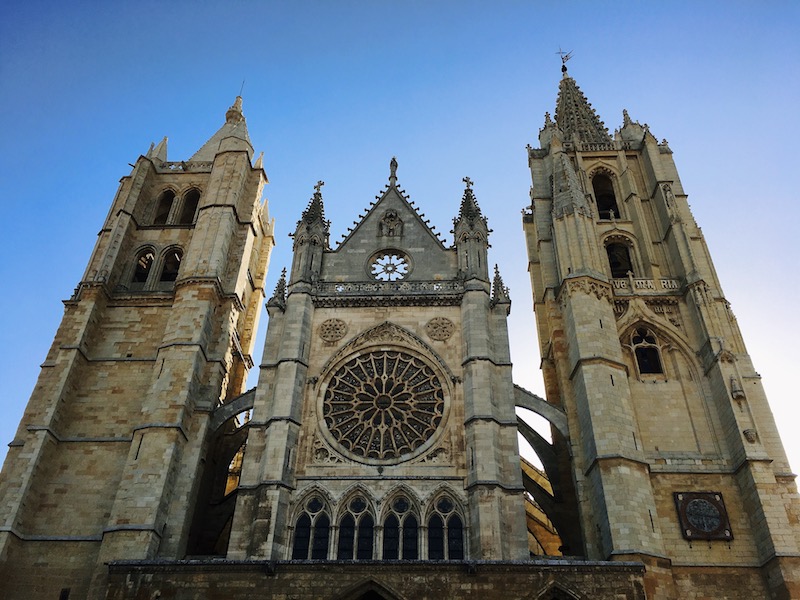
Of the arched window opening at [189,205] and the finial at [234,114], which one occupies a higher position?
the finial at [234,114]

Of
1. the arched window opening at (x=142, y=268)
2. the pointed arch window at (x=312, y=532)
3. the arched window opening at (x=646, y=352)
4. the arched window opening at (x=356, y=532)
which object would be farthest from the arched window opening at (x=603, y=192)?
the arched window opening at (x=142, y=268)

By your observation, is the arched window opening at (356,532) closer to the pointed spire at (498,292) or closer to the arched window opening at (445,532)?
the arched window opening at (445,532)

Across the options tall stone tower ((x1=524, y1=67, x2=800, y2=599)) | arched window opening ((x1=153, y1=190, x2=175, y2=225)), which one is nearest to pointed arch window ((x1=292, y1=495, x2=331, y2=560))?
tall stone tower ((x1=524, y1=67, x2=800, y2=599))

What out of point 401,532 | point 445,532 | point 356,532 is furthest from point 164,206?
point 445,532

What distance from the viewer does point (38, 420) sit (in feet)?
64.7

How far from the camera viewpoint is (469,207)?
78.1 feet

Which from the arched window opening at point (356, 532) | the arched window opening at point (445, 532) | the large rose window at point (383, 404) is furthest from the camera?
the large rose window at point (383, 404)

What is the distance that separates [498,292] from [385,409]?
5197 mm

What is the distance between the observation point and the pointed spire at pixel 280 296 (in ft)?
70.7

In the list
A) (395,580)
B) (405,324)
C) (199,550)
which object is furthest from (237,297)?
(395,580)

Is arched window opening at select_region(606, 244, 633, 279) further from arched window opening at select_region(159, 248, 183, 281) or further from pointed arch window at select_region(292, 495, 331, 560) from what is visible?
arched window opening at select_region(159, 248, 183, 281)

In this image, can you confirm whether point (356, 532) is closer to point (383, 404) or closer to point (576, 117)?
point (383, 404)

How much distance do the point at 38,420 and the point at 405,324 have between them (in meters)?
10.8

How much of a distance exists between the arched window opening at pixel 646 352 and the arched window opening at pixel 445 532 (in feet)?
24.6
